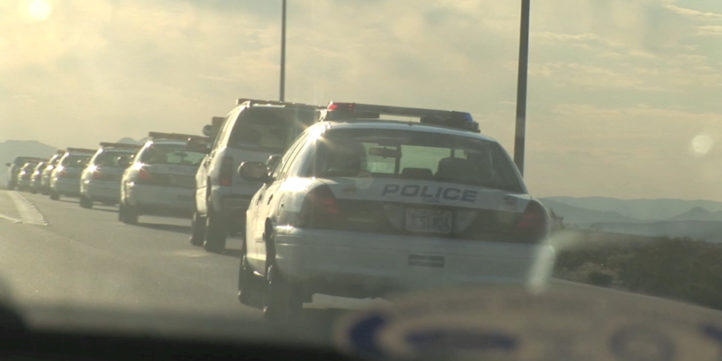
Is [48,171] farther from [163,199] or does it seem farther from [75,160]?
[163,199]

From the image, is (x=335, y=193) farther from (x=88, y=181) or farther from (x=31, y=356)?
(x=88, y=181)

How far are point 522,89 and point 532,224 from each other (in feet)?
35.0

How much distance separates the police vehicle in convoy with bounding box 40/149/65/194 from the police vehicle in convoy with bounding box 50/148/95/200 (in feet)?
17.1

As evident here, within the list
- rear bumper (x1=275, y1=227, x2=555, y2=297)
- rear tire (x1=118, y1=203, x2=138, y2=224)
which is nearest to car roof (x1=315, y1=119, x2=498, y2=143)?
rear bumper (x1=275, y1=227, x2=555, y2=297)

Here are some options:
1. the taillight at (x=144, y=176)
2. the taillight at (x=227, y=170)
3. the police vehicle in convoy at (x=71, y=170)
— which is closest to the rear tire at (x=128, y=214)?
the taillight at (x=144, y=176)

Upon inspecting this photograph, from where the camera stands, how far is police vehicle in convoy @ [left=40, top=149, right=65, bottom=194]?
4734 cm

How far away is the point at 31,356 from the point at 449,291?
9.23 ft

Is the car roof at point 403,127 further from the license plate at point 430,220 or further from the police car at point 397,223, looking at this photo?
the license plate at point 430,220

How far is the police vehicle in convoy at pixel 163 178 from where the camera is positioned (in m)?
23.3

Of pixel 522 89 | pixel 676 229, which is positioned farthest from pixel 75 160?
pixel 522 89

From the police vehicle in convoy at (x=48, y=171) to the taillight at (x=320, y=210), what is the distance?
3826 cm

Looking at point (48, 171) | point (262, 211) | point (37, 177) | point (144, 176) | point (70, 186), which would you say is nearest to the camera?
point (262, 211)

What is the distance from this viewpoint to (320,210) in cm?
907

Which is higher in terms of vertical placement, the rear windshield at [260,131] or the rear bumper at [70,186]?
the rear windshield at [260,131]
